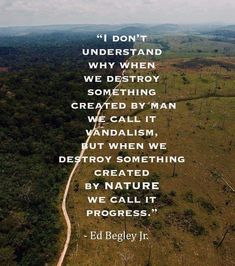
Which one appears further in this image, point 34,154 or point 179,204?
point 34,154

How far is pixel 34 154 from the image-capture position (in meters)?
119

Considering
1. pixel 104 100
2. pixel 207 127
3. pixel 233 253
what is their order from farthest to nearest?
pixel 104 100, pixel 207 127, pixel 233 253

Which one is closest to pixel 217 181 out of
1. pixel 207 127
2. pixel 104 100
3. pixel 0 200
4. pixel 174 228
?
pixel 174 228

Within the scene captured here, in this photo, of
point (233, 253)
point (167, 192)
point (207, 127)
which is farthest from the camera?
point (207, 127)

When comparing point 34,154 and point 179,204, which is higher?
point 34,154

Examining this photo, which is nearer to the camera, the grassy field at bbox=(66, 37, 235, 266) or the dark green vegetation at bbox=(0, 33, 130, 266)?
the dark green vegetation at bbox=(0, 33, 130, 266)

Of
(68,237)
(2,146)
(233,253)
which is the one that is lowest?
(233,253)

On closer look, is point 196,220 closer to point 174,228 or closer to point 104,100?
→ point 174,228

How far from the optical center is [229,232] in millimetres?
96438

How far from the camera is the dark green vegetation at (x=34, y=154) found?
81.3 m

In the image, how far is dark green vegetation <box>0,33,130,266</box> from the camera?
81312 millimetres

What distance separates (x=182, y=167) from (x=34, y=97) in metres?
73.1

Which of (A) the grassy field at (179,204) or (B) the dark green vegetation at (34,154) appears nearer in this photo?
(B) the dark green vegetation at (34,154)

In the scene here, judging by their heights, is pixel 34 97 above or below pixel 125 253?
above
